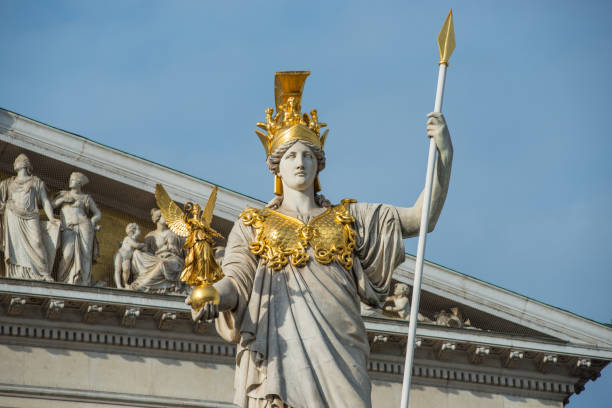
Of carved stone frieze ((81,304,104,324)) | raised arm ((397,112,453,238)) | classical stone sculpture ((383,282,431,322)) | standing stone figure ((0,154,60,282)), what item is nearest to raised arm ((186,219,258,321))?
raised arm ((397,112,453,238))

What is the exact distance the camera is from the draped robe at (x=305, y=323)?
33.9 feet

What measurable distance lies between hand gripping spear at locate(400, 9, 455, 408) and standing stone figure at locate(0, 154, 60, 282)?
14.7 m

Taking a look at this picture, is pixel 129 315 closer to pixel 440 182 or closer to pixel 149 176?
pixel 149 176

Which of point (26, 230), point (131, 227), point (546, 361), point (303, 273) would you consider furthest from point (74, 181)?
point (303, 273)

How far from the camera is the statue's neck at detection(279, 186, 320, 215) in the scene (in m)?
11.1

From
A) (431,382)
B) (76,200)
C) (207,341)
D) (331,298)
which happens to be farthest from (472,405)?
(331,298)

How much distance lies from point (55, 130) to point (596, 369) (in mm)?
8040

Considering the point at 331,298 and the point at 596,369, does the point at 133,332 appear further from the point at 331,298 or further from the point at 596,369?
the point at 331,298

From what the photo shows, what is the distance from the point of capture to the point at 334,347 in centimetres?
1045

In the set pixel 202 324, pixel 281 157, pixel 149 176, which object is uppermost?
pixel 149 176

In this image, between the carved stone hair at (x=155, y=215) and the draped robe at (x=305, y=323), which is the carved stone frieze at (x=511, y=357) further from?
the draped robe at (x=305, y=323)

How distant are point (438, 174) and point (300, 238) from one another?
0.83 m

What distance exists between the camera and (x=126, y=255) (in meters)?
25.7

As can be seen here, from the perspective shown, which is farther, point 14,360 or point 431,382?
point 431,382
